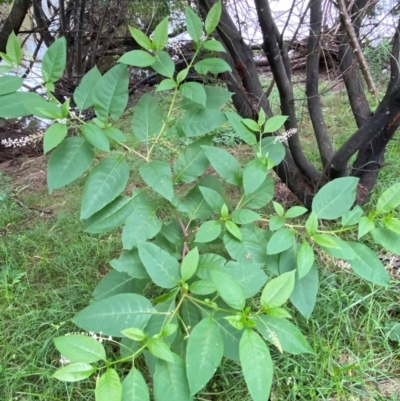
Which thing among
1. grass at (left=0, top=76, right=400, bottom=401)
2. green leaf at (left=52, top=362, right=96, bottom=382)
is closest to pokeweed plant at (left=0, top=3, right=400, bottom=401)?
green leaf at (left=52, top=362, right=96, bottom=382)

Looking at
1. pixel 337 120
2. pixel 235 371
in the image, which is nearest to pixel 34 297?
pixel 235 371

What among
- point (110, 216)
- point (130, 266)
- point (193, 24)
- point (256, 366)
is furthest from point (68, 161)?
point (256, 366)

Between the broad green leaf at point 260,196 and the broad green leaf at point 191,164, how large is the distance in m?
0.16

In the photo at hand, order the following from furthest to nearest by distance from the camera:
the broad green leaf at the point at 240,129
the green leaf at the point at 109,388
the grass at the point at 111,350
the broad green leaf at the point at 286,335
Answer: the grass at the point at 111,350
the broad green leaf at the point at 240,129
the broad green leaf at the point at 286,335
the green leaf at the point at 109,388

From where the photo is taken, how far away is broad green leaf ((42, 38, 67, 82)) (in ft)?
3.34

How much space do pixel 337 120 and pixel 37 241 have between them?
243cm

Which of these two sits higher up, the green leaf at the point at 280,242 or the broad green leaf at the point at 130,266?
the green leaf at the point at 280,242

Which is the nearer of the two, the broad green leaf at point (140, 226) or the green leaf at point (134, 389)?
the green leaf at point (134, 389)

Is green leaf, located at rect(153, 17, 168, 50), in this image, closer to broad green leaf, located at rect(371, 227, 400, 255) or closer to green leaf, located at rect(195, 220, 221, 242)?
green leaf, located at rect(195, 220, 221, 242)

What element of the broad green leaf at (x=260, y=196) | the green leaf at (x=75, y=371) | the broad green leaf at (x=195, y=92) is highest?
the broad green leaf at (x=195, y=92)

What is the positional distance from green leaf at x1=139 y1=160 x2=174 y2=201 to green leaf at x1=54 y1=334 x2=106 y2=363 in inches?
15.0

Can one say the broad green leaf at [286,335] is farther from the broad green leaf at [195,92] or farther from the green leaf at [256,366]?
the broad green leaf at [195,92]

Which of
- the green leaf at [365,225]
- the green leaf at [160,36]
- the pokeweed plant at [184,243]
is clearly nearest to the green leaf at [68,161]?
the pokeweed plant at [184,243]

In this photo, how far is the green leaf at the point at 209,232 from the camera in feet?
3.41
